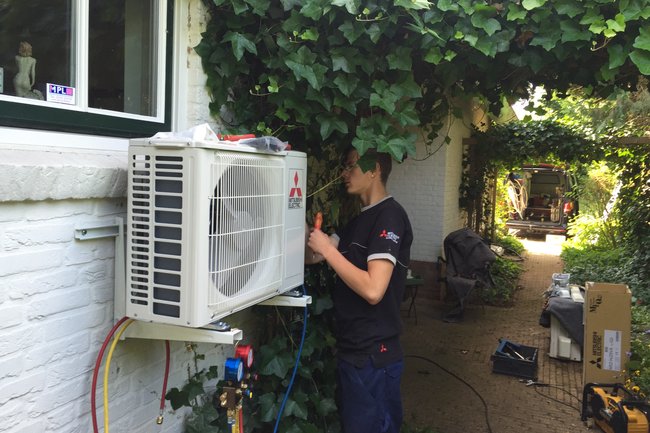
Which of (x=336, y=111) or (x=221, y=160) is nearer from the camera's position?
(x=221, y=160)

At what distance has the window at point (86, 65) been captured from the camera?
172 cm

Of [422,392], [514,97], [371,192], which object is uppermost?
[514,97]

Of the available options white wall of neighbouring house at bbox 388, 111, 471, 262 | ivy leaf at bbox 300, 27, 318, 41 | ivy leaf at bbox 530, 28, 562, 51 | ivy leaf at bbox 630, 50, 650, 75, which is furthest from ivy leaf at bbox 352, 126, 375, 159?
white wall of neighbouring house at bbox 388, 111, 471, 262

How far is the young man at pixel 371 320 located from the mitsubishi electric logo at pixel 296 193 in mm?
274

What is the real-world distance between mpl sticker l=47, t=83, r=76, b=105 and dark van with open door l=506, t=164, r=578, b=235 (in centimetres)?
1686

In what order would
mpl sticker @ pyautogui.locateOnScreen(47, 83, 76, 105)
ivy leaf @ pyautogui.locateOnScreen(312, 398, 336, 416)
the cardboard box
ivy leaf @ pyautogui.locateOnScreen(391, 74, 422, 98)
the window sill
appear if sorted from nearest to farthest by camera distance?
the window sill
mpl sticker @ pyautogui.locateOnScreen(47, 83, 76, 105)
ivy leaf @ pyautogui.locateOnScreen(391, 74, 422, 98)
ivy leaf @ pyautogui.locateOnScreen(312, 398, 336, 416)
the cardboard box

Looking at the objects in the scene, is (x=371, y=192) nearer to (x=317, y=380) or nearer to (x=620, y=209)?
(x=317, y=380)

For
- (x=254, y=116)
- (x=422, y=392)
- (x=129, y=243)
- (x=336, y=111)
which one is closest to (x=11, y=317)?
(x=129, y=243)

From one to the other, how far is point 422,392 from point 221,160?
12.7 ft

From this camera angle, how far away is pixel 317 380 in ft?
10.3

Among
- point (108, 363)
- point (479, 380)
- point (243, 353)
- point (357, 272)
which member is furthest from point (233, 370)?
point (479, 380)

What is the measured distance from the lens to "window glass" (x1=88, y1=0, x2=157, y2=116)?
6.58 ft

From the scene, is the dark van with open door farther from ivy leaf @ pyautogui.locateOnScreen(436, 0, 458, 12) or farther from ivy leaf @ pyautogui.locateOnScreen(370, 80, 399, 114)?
ivy leaf @ pyautogui.locateOnScreen(436, 0, 458, 12)

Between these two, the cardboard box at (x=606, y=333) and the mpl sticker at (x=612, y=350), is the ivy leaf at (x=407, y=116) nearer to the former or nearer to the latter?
the cardboard box at (x=606, y=333)
